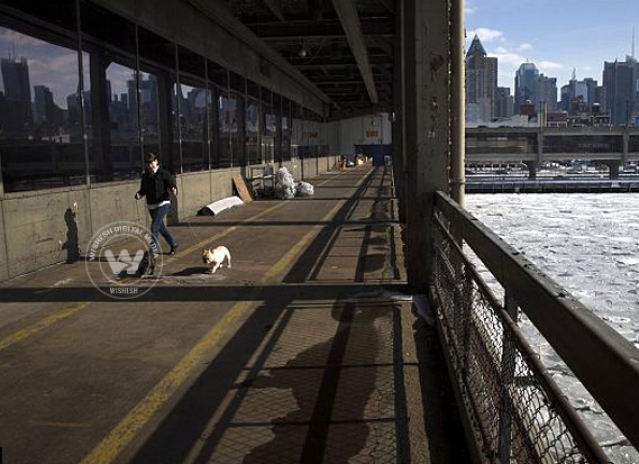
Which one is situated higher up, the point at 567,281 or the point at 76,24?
the point at 76,24

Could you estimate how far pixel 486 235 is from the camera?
154 inches

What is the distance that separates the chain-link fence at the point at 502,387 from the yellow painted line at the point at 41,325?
4182mm

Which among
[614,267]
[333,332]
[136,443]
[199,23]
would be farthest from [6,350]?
[614,267]

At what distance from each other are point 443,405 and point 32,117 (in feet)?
27.0

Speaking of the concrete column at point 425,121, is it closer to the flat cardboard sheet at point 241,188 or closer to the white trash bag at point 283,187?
the flat cardboard sheet at point 241,188

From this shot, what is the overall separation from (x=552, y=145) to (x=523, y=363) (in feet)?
397

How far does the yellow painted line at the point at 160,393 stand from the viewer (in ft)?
12.4

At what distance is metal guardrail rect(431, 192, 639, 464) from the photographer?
5.54 ft

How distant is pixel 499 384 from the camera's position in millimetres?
2936

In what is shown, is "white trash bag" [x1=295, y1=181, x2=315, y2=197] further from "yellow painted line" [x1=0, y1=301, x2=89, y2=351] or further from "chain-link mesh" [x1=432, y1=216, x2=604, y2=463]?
"chain-link mesh" [x1=432, y1=216, x2=604, y2=463]

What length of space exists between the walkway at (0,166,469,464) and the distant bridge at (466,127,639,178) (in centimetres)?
10823

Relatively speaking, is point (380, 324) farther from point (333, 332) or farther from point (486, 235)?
point (486, 235)

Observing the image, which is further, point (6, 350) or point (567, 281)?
point (567, 281)

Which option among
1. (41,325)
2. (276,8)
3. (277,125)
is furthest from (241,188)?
(41,325)
